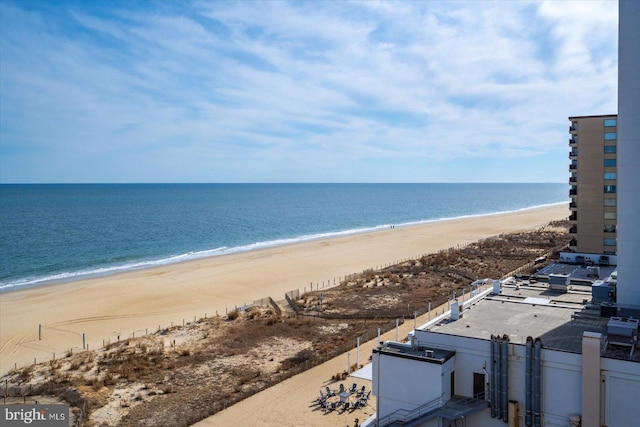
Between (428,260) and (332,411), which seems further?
(428,260)

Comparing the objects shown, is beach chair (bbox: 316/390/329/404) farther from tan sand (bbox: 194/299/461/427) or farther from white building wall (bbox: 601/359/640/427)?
white building wall (bbox: 601/359/640/427)

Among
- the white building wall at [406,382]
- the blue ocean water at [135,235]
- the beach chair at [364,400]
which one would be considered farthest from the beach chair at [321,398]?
the blue ocean water at [135,235]

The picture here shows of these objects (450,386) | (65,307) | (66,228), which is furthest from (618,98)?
(66,228)

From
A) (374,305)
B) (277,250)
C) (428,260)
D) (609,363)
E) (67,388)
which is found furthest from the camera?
(277,250)

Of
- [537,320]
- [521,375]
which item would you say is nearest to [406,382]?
[521,375]

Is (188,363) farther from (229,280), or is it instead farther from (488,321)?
(229,280)

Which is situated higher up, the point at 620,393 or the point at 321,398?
the point at 620,393

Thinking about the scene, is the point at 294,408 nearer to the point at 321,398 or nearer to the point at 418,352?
the point at 321,398
